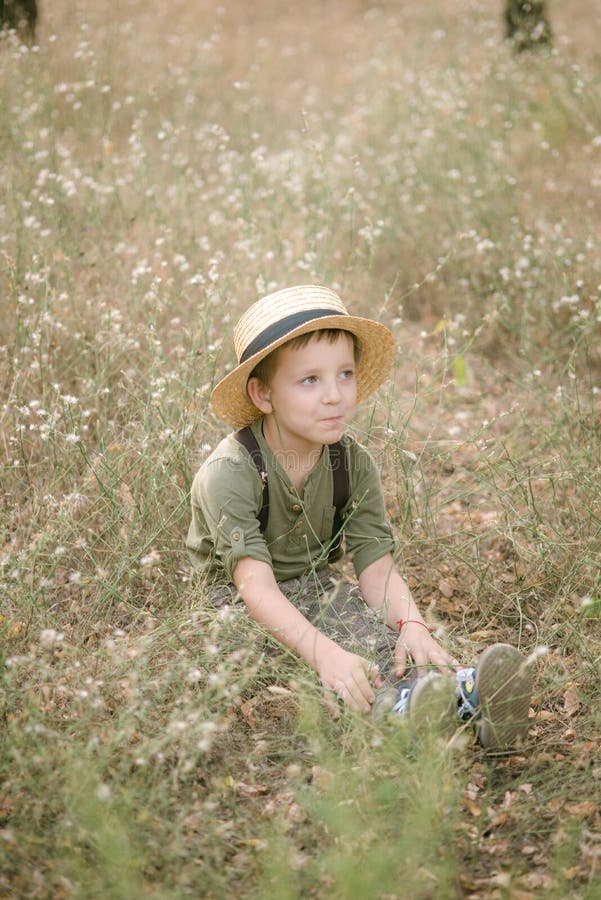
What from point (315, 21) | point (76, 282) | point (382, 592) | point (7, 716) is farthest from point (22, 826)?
point (315, 21)

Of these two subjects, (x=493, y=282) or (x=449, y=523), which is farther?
(x=493, y=282)

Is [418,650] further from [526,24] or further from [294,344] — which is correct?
[526,24]

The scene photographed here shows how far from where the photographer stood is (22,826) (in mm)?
2156

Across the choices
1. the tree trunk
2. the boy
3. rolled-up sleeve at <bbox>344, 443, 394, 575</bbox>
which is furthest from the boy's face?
the tree trunk

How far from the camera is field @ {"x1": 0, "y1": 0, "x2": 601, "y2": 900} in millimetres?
2184

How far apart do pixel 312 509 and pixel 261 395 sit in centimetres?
42

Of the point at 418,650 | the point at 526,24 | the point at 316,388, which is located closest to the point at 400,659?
the point at 418,650

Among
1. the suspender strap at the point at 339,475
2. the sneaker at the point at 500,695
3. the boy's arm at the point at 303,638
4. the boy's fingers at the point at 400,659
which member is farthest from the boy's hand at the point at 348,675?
the suspender strap at the point at 339,475

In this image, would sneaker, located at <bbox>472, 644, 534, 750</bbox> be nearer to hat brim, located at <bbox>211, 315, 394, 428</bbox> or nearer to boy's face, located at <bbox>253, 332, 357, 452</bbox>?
boy's face, located at <bbox>253, 332, 357, 452</bbox>

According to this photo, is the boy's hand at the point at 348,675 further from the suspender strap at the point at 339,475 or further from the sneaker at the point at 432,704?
the suspender strap at the point at 339,475

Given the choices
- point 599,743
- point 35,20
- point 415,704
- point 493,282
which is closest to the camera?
point 415,704

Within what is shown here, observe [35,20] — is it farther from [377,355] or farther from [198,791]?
[198,791]

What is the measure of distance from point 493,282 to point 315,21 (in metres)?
7.40

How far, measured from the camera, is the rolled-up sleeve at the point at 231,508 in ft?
9.15
